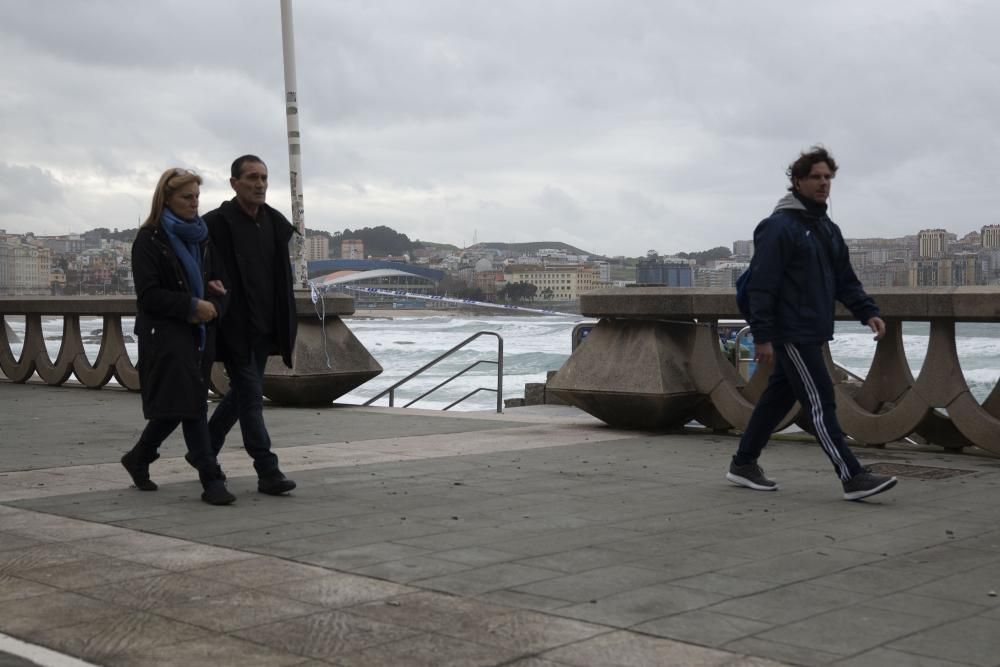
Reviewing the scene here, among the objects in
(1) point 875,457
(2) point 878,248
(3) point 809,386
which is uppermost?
(2) point 878,248

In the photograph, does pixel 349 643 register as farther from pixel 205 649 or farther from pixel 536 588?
pixel 536 588

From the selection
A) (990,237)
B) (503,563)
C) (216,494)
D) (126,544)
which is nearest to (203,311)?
(216,494)

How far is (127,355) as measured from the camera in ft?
49.6

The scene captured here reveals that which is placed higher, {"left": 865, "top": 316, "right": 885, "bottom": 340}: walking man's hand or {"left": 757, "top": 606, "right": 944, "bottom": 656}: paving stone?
{"left": 865, "top": 316, "right": 885, "bottom": 340}: walking man's hand

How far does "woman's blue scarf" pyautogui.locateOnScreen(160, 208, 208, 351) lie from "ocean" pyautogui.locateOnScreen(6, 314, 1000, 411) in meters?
18.0

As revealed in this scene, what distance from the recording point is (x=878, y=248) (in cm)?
1312

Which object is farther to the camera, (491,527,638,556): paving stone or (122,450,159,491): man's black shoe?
(122,450,159,491): man's black shoe

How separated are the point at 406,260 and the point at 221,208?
12614cm

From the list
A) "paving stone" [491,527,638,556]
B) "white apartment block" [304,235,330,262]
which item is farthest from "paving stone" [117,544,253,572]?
"white apartment block" [304,235,330,262]

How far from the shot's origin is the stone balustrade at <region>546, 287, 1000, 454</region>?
8.61 m

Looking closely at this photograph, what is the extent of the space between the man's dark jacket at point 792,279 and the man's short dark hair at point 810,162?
0.48 feet

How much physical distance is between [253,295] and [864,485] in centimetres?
324

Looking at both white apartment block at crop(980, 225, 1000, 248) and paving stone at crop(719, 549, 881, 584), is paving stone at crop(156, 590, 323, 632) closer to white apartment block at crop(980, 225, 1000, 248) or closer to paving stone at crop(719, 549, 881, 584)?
paving stone at crop(719, 549, 881, 584)

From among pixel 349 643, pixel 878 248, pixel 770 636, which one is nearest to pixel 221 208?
pixel 349 643
